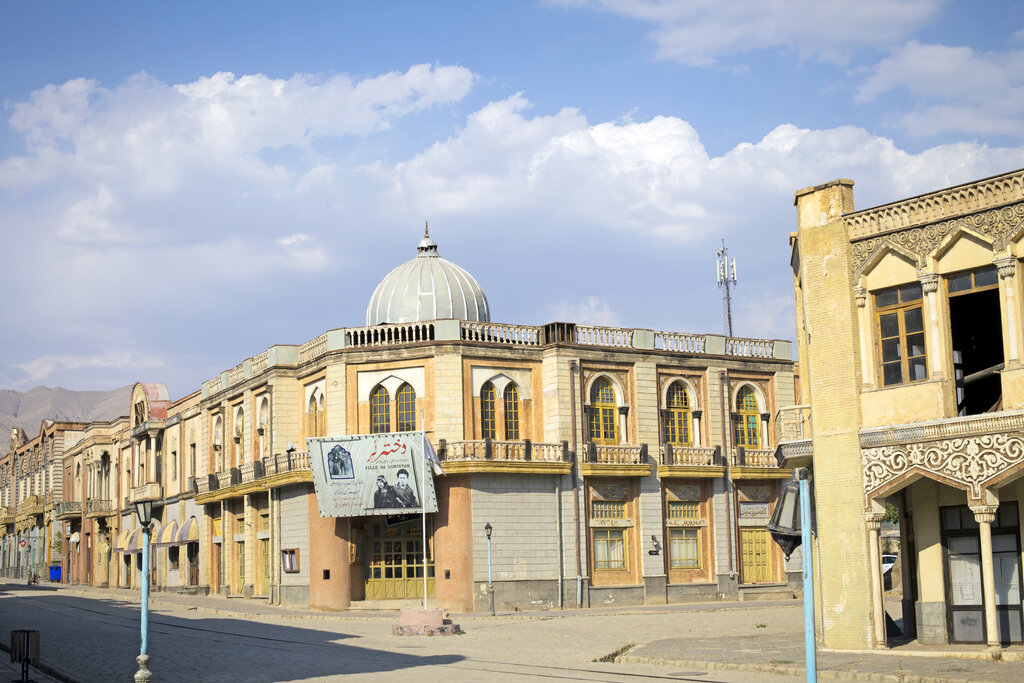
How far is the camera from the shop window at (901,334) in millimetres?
22094

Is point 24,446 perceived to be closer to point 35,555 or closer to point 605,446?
point 35,555

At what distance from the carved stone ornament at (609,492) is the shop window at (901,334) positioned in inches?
814

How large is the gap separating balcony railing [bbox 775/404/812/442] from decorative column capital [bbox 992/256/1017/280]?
4.73 metres

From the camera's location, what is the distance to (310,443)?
40.5 m

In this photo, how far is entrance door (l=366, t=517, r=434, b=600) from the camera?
41.2m

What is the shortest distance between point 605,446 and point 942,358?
21575mm

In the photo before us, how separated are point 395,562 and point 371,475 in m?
3.65

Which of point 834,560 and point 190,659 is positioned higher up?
point 834,560

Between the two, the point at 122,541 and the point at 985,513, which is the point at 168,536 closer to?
the point at 122,541

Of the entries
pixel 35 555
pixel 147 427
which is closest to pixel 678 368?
pixel 147 427

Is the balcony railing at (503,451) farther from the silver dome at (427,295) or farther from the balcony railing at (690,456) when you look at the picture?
the silver dome at (427,295)

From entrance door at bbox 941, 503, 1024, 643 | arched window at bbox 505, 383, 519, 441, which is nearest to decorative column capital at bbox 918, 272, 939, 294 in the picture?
entrance door at bbox 941, 503, 1024, 643

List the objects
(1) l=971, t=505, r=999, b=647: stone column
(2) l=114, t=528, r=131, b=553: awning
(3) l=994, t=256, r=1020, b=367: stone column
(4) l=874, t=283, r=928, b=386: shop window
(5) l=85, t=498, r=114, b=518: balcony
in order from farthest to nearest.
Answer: (5) l=85, t=498, r=114, b=518: balcony < (2) l=114, t=528, r=131, b=553: awning < (4) l=874, t=283, r=928, b=386: shop window < (3) l=994, t=256, r=1020, b=367: stone column < (1) l=971, t=505, r=999, b=647: stone column

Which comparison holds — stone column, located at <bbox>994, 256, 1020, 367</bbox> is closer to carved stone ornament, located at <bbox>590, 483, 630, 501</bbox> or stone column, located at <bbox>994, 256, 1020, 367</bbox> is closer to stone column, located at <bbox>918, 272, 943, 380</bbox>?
stone column, located at <bbox>918, 272, 943, 380</bbox>
